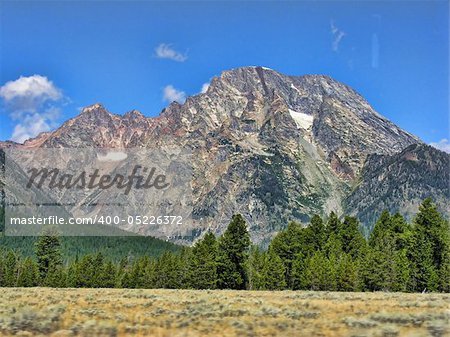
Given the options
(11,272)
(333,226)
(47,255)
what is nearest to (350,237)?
(333,226)

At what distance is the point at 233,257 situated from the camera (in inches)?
3398

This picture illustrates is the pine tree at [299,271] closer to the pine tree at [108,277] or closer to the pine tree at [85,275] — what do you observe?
the pine tree at [108,277]

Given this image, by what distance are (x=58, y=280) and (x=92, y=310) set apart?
96.2 m

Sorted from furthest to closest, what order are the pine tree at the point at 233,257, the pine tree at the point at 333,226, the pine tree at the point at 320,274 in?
1. the pine tree at the point at 333,226
2. the pine tree at the point at 233,257
3. the pine tree at the point at 320,274

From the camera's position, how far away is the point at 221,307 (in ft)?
97.8

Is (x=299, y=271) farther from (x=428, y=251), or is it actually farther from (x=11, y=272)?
(x=11, y=272)

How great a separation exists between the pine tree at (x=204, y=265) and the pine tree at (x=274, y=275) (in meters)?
9.58

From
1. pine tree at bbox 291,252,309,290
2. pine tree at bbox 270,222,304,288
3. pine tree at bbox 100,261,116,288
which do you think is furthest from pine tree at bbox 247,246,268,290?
pine tree at bbox 100,261,116,288

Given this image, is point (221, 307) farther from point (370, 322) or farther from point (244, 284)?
point (244, 284)

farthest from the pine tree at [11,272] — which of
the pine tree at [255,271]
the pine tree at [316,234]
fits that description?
the pine tree at [316,234]

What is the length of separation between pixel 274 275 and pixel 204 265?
12429mm

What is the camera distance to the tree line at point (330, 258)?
75312 mm

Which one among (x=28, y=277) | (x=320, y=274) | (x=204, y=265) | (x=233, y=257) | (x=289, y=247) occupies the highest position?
(x=289, y=247)

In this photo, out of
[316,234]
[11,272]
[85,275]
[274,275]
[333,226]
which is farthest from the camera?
[11,272]
